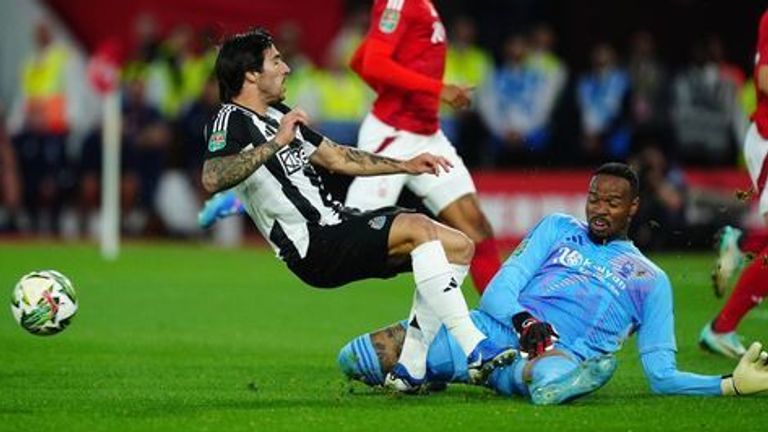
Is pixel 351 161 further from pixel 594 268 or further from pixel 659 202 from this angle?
pixel 659 202

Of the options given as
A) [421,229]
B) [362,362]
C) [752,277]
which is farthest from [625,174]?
[752,277]

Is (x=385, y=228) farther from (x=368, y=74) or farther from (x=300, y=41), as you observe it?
(x=300, y=41)

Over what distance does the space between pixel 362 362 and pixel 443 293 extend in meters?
0.80

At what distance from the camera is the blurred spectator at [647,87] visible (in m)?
23.5

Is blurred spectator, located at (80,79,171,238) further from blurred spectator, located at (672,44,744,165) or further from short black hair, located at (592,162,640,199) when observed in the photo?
short black hair, located at (592,162,640,199)

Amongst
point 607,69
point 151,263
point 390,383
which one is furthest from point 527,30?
point 390,383

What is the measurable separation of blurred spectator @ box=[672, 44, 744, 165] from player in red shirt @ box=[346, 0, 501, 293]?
11237 millimetres

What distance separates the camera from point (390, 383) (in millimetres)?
9805

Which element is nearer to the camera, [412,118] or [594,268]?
[594,268]

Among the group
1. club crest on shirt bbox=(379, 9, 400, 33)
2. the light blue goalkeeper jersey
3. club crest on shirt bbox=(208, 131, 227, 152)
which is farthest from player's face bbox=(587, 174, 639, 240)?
club crest on shirt bbox=(379, 9, 400, 33)

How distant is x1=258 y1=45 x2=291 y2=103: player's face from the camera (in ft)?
32.7

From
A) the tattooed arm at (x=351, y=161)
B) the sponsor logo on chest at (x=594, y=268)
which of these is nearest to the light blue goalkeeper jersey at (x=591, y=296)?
the sponsor logo on chest at (x=594, y=268)

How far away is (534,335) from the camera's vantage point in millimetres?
9195

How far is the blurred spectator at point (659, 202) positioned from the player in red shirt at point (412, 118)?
8669 millimetres
